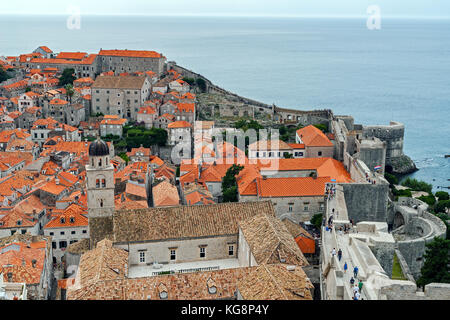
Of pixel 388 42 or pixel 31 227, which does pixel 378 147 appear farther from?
pixel 388 42

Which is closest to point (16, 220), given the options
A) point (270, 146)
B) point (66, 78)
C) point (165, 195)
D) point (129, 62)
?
point (165, 195)

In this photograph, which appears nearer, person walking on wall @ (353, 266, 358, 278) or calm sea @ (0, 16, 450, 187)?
person walking on wall @ (353, 266, 358, 278)

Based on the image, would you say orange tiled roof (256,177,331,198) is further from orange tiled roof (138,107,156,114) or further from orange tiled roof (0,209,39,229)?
orange tiled roof (138,107,156,114)

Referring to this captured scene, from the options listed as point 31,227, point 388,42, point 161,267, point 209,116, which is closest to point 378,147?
point 161,267

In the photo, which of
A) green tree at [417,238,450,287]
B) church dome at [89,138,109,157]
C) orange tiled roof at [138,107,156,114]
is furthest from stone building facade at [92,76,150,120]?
green tree at [417,238,450,287]

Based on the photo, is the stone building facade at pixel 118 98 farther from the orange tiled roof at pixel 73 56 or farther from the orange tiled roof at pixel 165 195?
the orange tiled roof at pixel 165 195

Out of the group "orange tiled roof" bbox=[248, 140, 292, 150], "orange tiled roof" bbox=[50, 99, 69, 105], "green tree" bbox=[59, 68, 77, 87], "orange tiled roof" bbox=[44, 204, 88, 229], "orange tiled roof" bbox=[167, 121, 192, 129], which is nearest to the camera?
"orange tiled roof" bbox=[44, 204, 88, 229]
